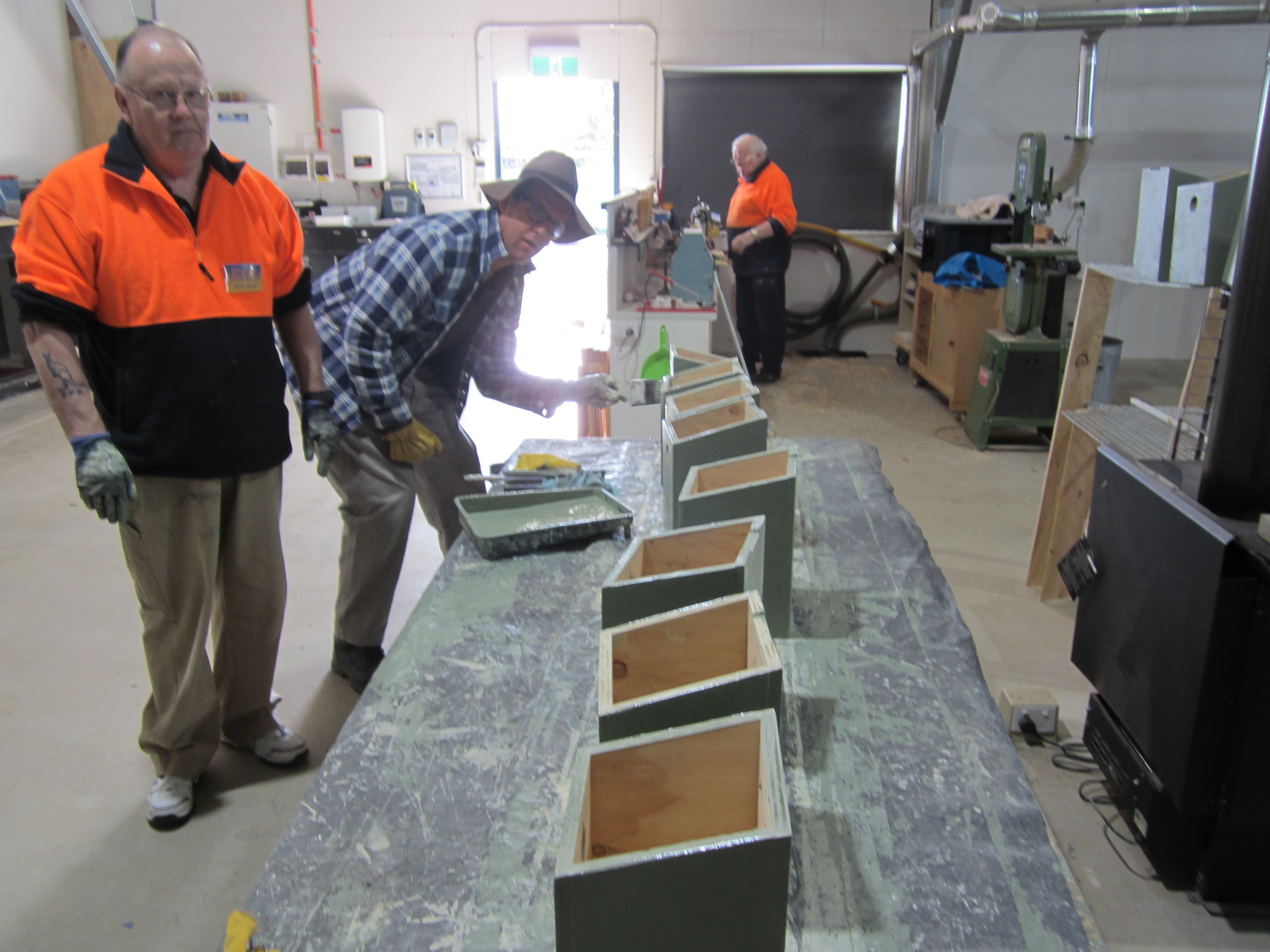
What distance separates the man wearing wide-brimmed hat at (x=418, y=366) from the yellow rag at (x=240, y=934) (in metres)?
1.21

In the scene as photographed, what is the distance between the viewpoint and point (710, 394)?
6.84 ft

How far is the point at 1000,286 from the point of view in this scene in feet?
15.4

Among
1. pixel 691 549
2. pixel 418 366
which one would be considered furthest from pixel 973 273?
pixel 691 549

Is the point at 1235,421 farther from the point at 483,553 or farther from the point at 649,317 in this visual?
the point at 649,317

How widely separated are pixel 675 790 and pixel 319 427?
1.32 metres

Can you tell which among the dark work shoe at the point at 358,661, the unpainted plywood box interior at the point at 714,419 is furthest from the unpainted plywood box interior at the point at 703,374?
the dark work shoe at the point at 358,661

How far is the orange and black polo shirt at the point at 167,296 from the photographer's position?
1489mm

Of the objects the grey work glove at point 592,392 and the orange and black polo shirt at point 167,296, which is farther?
the grey work glove at point 592,392

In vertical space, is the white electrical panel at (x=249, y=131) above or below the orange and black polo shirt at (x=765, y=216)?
above

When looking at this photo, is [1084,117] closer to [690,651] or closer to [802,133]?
[802,133]

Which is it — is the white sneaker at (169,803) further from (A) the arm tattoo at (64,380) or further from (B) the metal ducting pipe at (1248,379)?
(B) the metal ducting pipe at (1248,379)

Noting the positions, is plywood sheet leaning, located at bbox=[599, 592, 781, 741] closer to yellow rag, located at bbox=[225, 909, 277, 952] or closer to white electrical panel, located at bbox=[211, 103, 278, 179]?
yellow rag, located at bbox=[225, 909, 277, 952]

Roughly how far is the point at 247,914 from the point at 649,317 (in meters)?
2.89

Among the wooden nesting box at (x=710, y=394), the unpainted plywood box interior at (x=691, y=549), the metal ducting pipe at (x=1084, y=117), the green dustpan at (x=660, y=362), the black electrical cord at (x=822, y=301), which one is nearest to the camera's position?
the unpainted plywood box interior at (x=691, y=549)
